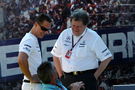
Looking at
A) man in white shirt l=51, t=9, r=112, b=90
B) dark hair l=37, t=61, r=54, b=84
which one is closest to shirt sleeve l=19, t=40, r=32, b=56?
man in white shirt l=51, t=9, r=112, b=90

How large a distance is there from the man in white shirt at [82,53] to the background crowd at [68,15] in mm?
3129

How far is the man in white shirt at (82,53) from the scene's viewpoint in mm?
4801

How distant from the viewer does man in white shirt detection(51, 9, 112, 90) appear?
480 cm

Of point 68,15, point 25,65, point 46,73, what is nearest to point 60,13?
point 68,15

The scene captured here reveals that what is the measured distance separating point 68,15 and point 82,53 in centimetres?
370

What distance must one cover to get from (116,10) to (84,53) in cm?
430

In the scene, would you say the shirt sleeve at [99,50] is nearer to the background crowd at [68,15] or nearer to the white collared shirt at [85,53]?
the white collared shirt at [85,53]

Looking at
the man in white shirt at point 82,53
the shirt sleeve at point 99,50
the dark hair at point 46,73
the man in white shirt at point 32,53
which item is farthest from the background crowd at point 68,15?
the dark hair at point 46,73

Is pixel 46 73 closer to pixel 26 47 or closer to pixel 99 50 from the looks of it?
pixel 26 47

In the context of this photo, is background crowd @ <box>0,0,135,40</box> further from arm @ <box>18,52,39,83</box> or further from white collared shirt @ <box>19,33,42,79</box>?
arm @ <box>18,52,39,83</box>

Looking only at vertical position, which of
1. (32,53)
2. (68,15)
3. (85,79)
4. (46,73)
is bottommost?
(85,79)

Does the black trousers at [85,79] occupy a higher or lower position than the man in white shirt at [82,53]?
lower

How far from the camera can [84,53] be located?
4805mm

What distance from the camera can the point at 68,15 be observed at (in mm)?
8445
